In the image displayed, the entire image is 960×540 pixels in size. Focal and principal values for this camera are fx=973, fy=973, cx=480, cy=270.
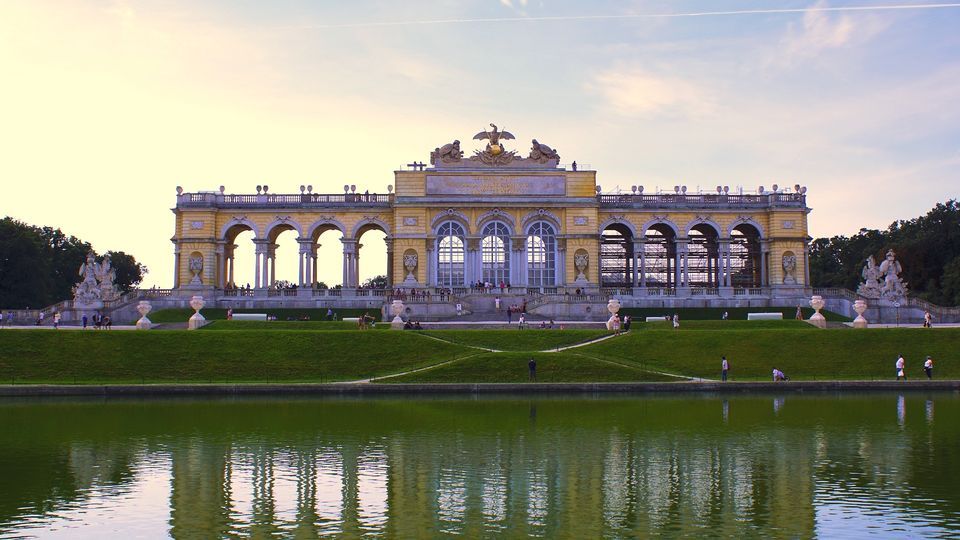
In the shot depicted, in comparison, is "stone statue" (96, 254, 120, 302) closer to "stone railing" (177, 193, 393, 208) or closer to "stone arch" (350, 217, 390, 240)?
"stone railing" (177, 193, 393, 208)

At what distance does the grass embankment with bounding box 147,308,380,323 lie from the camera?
196ft

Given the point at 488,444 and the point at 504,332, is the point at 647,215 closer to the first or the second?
the point at 504,332

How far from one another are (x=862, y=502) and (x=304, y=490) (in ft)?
32.9

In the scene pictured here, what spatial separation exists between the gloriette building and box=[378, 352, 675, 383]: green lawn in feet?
88.2

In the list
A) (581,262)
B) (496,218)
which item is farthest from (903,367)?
(496,218)

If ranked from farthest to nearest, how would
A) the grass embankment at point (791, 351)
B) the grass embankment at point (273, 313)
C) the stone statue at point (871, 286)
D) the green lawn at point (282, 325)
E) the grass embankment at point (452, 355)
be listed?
the stone statue at point (871, 286), the grass embankment at point (273, 313), the green lawn at point (282, 325), the grass embankment at point (791, 351), the grass embankment at point (452, 355)

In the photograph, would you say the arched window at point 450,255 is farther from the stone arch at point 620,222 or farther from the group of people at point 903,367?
the group of people at point 903,367

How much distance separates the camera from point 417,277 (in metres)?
69.1

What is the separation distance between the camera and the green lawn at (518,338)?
45281 millimetres

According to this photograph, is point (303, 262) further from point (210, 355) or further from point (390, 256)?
point (210, 355)

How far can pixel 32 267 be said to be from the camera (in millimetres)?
73875

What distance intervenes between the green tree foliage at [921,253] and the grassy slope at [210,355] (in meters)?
50.0

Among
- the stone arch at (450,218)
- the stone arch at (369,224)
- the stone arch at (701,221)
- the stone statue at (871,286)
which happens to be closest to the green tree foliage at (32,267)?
the stone arch at (369,224)

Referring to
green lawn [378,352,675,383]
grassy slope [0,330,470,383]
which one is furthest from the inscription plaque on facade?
green lawn [378,352,675,383]
